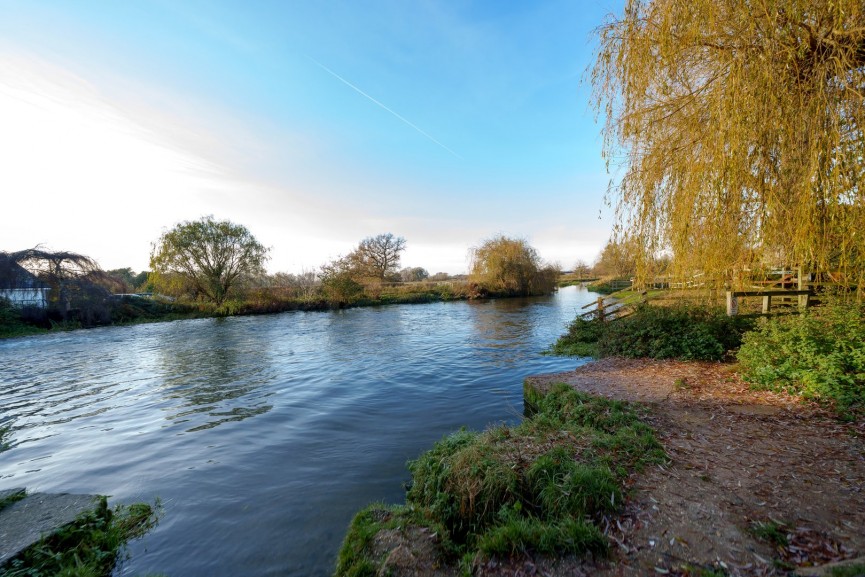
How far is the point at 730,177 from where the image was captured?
4.81m

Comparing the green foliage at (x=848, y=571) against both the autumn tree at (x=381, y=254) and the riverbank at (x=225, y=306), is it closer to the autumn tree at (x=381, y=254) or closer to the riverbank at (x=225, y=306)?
the riverbank at (x=225, y=306)

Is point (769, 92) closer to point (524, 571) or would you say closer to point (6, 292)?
point (524, 571)

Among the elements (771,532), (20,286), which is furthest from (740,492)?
(20,286)

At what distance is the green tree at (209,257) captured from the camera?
3089cm

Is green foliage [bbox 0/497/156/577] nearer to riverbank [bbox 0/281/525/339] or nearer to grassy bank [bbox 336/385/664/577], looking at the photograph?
grassy bank [bbox 336/385/664/577]

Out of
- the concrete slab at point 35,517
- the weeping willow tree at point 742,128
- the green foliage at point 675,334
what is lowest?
the concrete slab at point 35,517

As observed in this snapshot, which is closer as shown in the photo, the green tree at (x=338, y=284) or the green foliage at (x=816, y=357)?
the green foliage at (x=816, y=357)

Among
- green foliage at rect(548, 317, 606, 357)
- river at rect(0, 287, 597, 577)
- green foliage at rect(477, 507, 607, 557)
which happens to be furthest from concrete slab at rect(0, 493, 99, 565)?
green foliage at rect(548, 317, 606, 357)

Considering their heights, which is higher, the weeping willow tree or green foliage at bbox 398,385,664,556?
the weeping willow tree

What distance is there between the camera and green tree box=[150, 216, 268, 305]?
30891 millimetres

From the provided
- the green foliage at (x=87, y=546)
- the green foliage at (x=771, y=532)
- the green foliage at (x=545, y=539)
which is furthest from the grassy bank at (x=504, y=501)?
the green foliage at (x=87, y=546)

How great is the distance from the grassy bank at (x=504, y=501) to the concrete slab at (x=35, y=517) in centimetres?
295

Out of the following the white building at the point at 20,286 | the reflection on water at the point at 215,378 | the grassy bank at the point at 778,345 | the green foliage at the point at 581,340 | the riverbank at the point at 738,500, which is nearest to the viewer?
the riverbank at the point at 738,500

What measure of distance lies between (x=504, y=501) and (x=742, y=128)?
5552mm
